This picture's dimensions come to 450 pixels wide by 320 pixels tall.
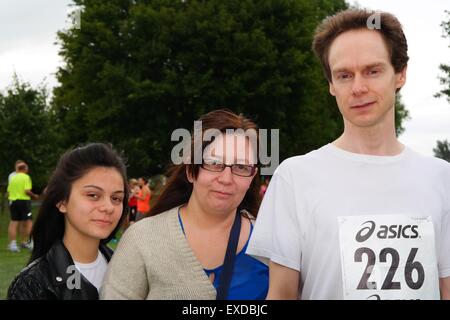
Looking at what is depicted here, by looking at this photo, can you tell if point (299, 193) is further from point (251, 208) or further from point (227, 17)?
point (227, 17)

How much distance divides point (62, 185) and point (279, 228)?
46.5 inches

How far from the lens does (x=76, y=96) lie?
94.1 ft

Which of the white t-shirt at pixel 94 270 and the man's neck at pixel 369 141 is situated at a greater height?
the man's neck at pixel 369 141

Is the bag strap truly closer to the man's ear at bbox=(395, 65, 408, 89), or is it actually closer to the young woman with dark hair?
the young woman with dark hair

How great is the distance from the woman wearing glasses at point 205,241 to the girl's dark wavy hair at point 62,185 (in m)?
0.35

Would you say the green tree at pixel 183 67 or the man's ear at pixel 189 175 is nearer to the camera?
the man's ear at pixel 189 175

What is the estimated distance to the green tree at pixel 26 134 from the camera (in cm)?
2700

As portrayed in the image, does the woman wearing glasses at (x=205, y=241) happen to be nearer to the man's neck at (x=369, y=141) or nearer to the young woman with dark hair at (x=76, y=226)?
the young woman with dark hair at (x=76, y=226)

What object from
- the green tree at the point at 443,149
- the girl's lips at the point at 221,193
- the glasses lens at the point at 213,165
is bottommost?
the girl's lips at the point at 221,193

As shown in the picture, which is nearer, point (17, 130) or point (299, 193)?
point (299, 193)

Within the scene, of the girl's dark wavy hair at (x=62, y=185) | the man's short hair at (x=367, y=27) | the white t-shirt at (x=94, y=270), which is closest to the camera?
the man's short hair at (x=367, y=27)

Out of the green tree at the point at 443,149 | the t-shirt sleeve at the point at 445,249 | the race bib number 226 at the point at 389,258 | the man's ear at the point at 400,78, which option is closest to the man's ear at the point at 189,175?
the race bib number 226 at the point at 389,258
